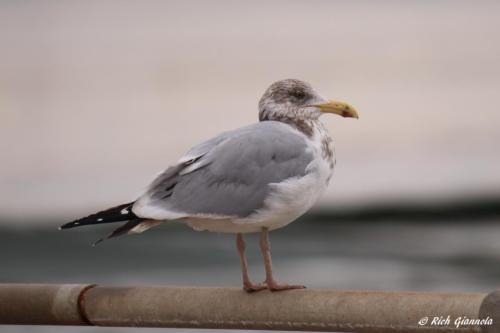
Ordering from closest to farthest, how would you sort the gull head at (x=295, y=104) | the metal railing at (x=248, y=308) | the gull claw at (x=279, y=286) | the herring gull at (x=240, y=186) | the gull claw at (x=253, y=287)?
the metal railing at (x=248, y=308) → the gull claw at (x=253, y=287) → the gull claw at (x=279, y=286) → the herring gull at (x=240, y=186) → the gull head at (x=295, y=104)

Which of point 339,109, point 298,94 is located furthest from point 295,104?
point 339,109

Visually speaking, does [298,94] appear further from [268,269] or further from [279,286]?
[279,286]

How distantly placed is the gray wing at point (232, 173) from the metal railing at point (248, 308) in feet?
1.92

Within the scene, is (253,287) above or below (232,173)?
below

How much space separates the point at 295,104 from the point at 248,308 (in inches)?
57.3

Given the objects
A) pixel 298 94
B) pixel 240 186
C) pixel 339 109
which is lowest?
pixel 240 186

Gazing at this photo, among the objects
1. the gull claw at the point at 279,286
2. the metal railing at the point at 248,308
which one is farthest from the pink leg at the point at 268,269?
the metal railing at the point at 248,308

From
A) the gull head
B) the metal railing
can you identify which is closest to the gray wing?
the gull head

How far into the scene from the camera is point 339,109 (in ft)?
20.3

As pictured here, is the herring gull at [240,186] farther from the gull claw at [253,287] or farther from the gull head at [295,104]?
the gull head at [295,104]

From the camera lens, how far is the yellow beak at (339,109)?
6156 millimetres

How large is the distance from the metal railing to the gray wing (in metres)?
0.59

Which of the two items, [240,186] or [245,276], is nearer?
[245,276]

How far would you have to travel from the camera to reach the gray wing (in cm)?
564
